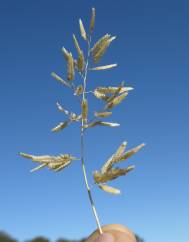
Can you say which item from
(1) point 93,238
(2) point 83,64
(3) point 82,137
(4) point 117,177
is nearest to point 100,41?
(2) point 83,64

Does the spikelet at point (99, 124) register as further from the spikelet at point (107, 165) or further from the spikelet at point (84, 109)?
the spikelet at point (107, 165)

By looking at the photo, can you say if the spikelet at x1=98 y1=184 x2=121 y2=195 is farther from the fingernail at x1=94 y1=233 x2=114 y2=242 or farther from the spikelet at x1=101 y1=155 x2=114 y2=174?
the fingernail at x1=94 y1=233 x2=114 y2=242

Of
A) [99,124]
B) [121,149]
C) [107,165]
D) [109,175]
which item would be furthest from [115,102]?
[109,175]

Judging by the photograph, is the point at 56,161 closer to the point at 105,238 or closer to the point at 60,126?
the point at 60,126

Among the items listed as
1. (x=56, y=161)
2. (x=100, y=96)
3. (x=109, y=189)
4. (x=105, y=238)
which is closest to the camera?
(x=105, y=238)

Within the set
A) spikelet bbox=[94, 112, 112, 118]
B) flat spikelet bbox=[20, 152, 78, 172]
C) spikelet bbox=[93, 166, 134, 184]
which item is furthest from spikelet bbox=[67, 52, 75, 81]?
spikelet bbox=[93, 166, 134, 184]

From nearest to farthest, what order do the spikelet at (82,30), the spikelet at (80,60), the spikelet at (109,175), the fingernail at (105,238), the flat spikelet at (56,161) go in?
the fingernail at (105,238) → the spikelet at (109,175) → the flat spikelet at (56,161) → the spikelet at (80,60) → the spikelet at (82,30)

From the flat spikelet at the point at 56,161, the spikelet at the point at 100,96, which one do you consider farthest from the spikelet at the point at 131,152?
the spikelet at the point at 100,96
